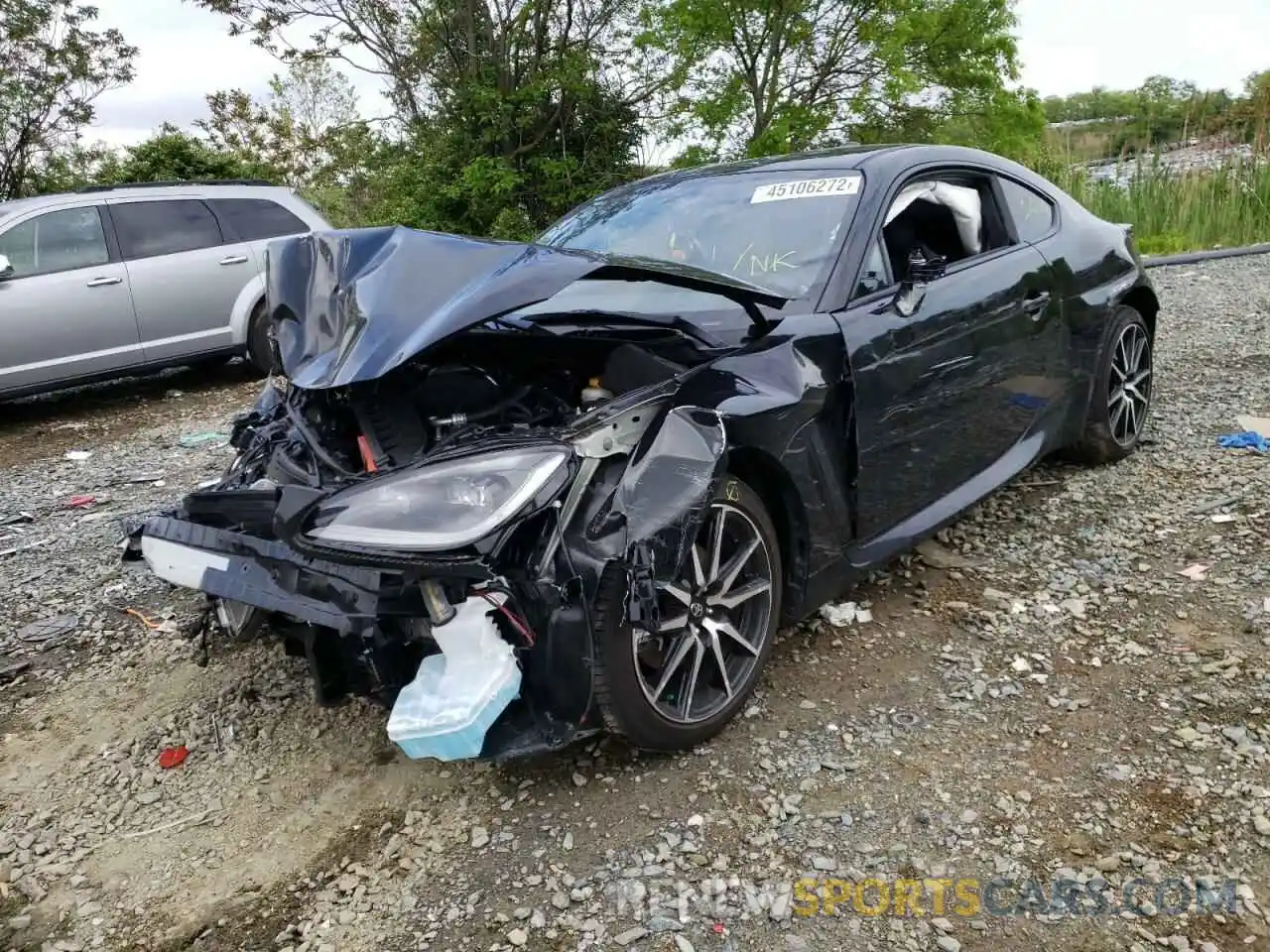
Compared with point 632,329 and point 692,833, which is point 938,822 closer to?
point 692,833

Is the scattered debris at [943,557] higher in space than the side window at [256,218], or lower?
lower

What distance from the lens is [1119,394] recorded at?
14.3 ft

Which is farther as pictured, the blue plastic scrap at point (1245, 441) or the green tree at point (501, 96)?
the green tree at point (501, 96)

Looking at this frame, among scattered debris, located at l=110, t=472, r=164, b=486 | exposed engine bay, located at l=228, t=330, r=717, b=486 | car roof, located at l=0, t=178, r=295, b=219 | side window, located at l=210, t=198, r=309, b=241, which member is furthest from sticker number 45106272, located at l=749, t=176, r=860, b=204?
car roof, located at l=0, t=178, r=295, b=219

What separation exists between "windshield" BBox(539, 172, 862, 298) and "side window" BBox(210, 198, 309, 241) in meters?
5.30

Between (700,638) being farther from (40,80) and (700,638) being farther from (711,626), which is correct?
(40,80)

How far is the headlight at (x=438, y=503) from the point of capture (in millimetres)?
2037

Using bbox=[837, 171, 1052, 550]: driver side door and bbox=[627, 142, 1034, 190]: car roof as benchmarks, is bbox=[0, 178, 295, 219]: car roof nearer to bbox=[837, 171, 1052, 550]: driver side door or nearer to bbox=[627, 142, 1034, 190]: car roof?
bbox=[627, 142, 1034, 190]: car roof

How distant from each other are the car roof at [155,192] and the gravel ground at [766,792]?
4732 millimetres

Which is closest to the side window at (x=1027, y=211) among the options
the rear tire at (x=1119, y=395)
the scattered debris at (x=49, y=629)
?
the rear tire at (x=1119, y=395)

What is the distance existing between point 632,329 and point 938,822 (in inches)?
62.1

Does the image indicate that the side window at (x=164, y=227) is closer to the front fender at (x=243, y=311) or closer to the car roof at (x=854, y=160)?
the front fender at (x=243, y=311)

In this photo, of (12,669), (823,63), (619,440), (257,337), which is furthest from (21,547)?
(823,63)

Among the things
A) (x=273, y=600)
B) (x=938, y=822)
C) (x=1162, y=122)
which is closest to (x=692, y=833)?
(x=938, y=822)
